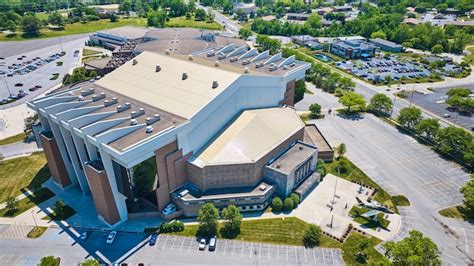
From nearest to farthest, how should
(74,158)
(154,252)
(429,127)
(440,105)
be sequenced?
(154,252)
(74,158)
(429,127)
(440,105)

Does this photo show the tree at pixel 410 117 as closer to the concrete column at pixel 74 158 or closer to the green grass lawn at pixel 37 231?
the concrete column at pixel 74 158

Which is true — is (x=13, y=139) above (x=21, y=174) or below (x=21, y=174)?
above

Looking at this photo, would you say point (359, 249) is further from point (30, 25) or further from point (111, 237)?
point (30, 25)

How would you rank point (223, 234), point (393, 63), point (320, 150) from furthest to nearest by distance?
point (393, 63) → point (320, 150) → point (223, 234)

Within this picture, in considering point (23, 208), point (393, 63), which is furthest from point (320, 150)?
point (393, 63)

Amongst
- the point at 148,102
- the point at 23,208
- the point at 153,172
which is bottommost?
the point at 23,208

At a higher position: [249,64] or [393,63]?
[249,64]

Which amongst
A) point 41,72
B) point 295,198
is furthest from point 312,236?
point 41,72

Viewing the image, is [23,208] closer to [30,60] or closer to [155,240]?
[155,240]
